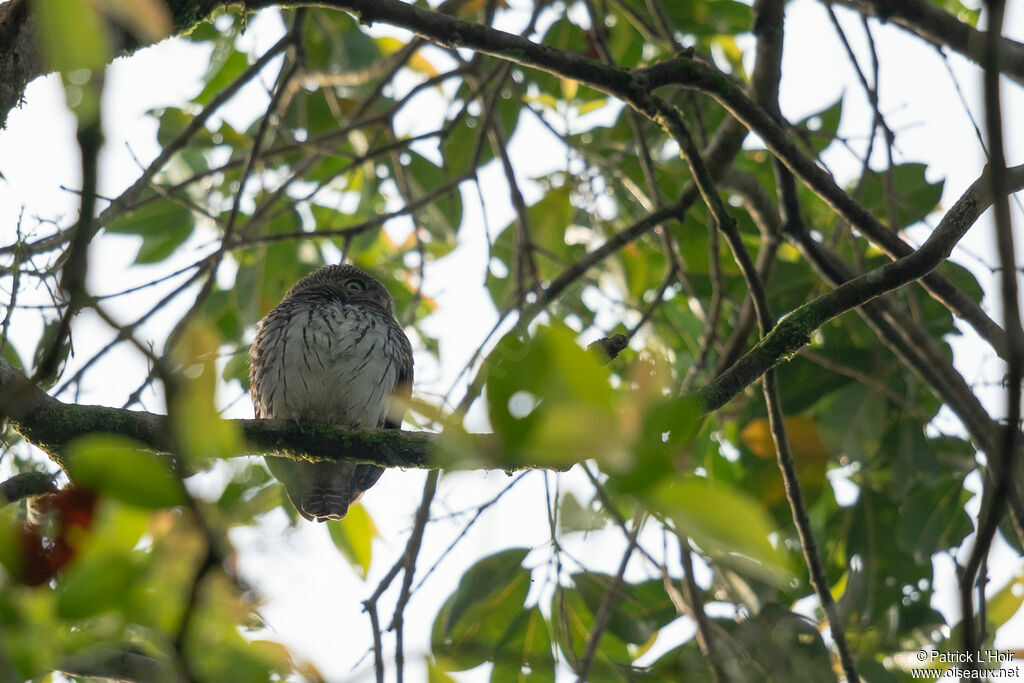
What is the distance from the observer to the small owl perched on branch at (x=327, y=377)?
3977 mm

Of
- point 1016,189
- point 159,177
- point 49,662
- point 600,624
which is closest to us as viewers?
point 49,662

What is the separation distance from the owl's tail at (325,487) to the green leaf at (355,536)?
1.54ft

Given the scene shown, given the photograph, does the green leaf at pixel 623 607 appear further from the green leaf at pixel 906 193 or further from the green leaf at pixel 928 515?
the green leaf at pixel 906 193

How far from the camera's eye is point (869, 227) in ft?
9.24

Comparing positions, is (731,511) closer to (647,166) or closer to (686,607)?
(686,607)

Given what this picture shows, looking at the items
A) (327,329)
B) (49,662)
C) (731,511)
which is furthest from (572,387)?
(327,329)

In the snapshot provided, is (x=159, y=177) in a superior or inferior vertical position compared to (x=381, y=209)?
inferior

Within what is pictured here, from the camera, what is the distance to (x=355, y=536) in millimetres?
3162

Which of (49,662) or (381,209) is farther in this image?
(381,209)

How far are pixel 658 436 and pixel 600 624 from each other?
6.81 feet

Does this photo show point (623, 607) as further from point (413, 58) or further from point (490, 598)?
point (413, 58)

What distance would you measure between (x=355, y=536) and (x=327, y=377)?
43.2 inches

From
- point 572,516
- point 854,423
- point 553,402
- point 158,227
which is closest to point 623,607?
point 854,423

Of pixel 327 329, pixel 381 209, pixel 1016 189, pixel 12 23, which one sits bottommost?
pixel 1016 189
